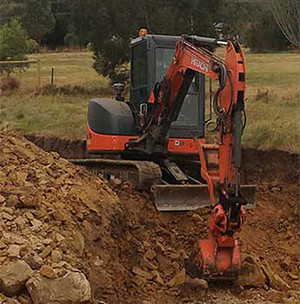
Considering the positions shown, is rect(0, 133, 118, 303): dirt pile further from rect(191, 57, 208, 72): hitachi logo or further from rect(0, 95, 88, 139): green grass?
rect(0, 95, 88, 139): green grass

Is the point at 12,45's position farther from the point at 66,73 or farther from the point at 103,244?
the point at 103,244

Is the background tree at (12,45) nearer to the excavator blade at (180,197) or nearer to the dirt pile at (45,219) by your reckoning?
the dirt pile at (45,219)

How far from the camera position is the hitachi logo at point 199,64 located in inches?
275

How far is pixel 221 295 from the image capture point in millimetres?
6668

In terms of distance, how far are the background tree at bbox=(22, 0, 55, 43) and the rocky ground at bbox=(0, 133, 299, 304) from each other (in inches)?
1106

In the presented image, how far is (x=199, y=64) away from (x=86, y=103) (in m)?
11.7

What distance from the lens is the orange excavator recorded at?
20.4 feet

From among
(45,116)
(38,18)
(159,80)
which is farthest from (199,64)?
(38,18)

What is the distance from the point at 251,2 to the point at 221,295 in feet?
71.9

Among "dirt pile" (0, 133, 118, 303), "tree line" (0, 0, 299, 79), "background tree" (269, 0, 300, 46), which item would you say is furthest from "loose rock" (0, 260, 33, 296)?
"background tree" (269, 0, 300, 46)

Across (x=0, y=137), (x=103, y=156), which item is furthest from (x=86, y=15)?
(x=0, y=137)

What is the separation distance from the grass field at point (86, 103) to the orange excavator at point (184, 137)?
352 cm

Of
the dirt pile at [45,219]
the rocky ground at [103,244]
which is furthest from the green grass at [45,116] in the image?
the dirt pile at [45,219]

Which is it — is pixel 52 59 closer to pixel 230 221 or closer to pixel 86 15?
pixel 86 15
